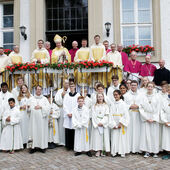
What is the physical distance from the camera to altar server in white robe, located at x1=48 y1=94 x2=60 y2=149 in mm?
7359

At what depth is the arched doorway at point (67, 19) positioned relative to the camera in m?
11.2

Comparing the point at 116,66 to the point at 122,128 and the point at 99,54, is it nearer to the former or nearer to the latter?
the point at 99,54

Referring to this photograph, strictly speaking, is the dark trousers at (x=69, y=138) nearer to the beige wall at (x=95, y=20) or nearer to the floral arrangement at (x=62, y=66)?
the floral arrangement at (x=62, y=66)

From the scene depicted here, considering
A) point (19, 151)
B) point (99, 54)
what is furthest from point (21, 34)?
point (19, 151)

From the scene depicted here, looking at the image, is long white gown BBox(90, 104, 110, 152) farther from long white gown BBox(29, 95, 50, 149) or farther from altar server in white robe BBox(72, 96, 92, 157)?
long white gown BBox(29, 95, 50, 149)

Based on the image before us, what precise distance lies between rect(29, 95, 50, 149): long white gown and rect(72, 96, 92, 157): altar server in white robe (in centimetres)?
92

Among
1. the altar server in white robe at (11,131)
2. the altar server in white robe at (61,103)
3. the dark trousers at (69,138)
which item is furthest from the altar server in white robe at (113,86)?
the altar server in white robe at (11,131)

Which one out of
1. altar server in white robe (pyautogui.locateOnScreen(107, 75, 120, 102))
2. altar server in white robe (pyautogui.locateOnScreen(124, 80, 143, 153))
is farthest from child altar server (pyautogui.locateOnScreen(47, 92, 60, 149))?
altar server in white robe (pyautogui.locateOnScreen(124, 80, 143, 153))

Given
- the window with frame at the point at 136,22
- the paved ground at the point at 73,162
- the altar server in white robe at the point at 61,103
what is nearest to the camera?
the paved ground at the point at 73,162

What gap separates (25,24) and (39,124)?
583 centimetres

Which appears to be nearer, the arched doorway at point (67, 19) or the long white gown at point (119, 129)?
the long white gown at point (119, 129)

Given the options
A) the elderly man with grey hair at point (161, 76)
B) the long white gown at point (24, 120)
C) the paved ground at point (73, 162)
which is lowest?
the paved ground at point (73, 162)

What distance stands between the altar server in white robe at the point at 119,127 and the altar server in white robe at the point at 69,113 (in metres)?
1.27

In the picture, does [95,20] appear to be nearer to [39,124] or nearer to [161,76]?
[161,76]
